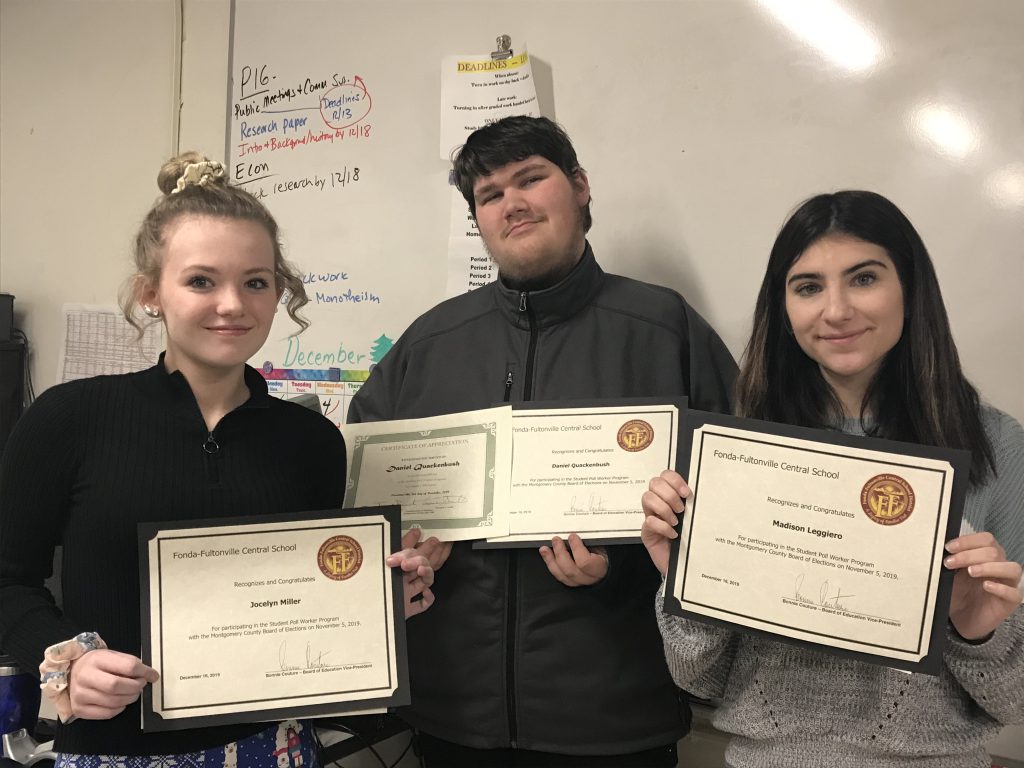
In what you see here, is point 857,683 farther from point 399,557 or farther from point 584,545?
→ point 399,557

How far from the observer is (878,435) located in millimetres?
1269

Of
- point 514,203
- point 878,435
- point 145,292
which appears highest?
point 514,203

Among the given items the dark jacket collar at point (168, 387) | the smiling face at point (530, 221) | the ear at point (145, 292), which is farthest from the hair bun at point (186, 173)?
the smiling face at point (530, 221)

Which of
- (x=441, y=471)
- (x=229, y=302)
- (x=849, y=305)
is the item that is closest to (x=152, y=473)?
(x=229, y=302)

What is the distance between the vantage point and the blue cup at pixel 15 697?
1.66 meters

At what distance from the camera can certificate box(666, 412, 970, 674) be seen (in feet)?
3.59

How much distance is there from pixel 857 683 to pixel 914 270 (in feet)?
2.10

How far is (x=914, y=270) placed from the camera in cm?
126

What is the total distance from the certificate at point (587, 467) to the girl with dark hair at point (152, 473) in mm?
258

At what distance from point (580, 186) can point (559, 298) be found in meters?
0.29

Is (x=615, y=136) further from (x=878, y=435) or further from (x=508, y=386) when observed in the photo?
(x=878, y=435)
